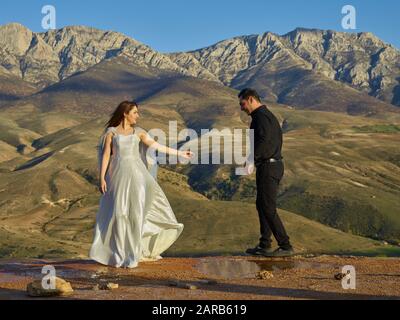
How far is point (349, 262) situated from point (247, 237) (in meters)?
59.9

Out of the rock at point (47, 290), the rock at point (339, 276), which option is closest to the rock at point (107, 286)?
the rock at point (47, 290)

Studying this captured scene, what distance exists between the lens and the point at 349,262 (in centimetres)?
1315

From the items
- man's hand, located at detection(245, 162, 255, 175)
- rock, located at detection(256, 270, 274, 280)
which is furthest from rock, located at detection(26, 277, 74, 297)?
man's hand, located at detection(245, 162, 255, 175)

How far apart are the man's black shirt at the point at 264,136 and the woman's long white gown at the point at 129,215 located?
2234 mm

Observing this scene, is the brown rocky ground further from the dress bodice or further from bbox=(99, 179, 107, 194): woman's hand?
the dress bodice

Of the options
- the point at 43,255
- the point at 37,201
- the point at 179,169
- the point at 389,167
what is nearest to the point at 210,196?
the point at 179,169

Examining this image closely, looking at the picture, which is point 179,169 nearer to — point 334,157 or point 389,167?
point 334,157

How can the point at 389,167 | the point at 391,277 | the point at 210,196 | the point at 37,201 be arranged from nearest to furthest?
1. the point at 391,277
2. the point at 37,201
3. the point at 210,196
4. the point at 389,167

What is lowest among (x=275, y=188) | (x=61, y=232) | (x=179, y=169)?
(x=275, y=188)

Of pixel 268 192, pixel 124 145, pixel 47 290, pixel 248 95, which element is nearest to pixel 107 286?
pixel 47 290

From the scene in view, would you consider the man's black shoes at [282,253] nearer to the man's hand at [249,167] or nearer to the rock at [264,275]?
the man's hand at [249,167]

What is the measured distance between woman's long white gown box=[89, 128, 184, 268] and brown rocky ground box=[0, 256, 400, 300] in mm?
324

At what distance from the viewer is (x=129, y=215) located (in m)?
12.7

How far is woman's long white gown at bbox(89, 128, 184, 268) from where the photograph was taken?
12.4m
